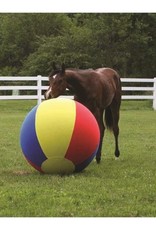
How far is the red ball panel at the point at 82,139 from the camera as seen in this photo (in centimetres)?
712

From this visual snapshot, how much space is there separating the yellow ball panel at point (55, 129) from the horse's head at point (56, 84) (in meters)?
0.63

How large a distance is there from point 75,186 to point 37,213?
55.1 inches

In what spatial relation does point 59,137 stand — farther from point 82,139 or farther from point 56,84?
point 56,84

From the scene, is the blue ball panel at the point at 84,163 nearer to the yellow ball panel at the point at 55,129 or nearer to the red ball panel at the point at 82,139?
the red ball panel at the point at 82,139

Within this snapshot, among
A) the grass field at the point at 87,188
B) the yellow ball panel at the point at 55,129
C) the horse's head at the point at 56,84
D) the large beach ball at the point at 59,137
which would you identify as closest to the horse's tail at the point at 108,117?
the grass field at the point at 87,188

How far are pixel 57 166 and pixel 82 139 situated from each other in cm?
56

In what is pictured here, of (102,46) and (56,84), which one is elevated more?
(56,84)

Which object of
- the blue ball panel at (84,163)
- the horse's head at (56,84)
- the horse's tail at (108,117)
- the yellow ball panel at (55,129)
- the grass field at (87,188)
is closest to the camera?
the grass field at (87,188)

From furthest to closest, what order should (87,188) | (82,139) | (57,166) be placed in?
1. (57,166)
2. (82,139)
3. (87,188)

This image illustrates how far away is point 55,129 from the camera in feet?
23.2

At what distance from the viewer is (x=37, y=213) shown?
5.30 metres

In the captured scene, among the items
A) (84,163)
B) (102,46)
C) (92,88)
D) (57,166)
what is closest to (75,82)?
(92,88)

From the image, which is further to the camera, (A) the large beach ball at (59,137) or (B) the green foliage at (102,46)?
(B) the green foliage at (102,46)

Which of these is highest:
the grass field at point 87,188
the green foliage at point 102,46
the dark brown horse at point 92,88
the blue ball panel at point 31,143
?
the dark brown horse at point 92,88
